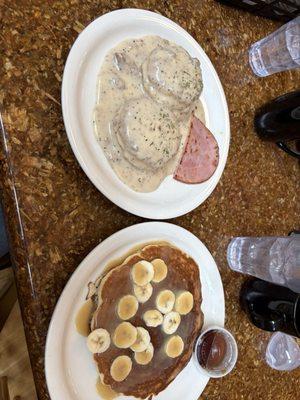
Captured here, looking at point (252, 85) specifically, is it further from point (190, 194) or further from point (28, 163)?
point (28, 163)

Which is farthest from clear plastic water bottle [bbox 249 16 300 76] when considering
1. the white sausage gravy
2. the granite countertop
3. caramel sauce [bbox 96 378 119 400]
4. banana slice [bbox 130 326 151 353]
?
caramel sauce [bbox 96 378 119 400]

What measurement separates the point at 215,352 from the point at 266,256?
33 cm

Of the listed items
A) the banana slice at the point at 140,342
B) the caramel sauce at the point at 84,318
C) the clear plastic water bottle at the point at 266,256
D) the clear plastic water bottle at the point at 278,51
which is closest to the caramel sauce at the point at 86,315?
the caramel sauce at the point at 84,318

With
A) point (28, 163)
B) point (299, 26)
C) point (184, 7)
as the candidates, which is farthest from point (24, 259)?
point (299, 26)

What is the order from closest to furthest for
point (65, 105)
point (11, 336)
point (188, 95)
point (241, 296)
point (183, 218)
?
point (65, 105), point (188, 95), point (183, 218), point (241, 296), point (11, 336)

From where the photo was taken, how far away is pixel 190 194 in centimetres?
125

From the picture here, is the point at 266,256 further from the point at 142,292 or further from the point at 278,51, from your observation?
the point at 278,51

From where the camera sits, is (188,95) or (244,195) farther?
(244,195)

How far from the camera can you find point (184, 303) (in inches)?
46.4

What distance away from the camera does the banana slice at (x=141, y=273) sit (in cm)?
109

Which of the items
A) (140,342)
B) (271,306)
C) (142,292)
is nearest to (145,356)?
(140,342)

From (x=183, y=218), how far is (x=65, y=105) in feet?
1.59

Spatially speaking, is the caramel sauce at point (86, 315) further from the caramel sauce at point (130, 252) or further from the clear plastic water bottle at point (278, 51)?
the clear plastic water bottle at point (278, 51)

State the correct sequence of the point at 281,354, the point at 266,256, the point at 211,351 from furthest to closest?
the point at 281,354 → the point at 266,256 → the point at 211,351
